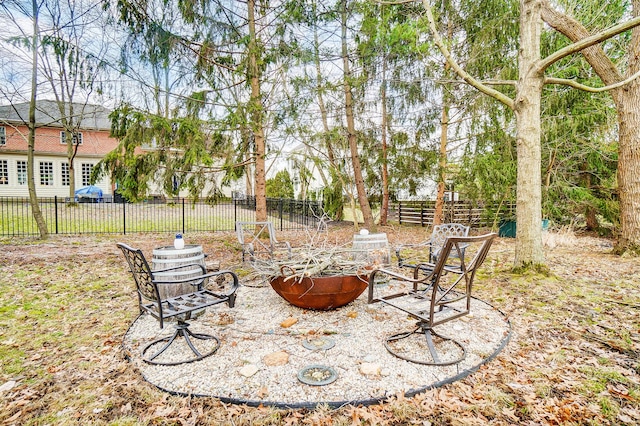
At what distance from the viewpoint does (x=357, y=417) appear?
219cm

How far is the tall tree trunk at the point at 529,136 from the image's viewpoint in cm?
523

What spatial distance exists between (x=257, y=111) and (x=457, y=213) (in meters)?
8.28

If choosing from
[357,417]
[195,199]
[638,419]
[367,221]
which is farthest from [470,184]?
[357,417]

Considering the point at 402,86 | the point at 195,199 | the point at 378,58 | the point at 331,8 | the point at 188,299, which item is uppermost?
the point at 331,8

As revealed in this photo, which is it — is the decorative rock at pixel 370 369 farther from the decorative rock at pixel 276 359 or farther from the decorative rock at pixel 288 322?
the decorative rock at pixel 288 322

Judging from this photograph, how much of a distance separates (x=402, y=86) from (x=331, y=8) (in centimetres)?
292

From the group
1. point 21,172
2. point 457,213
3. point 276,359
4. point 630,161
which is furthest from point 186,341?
point 21,172

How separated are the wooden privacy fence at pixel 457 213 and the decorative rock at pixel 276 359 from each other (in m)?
9.36

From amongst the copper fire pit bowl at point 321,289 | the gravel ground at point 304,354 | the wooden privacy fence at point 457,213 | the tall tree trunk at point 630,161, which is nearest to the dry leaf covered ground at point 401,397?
the gravel ground at point 304,354

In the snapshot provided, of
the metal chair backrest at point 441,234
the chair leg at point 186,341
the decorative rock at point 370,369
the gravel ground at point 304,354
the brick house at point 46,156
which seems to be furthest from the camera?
the brick house at point 46,156

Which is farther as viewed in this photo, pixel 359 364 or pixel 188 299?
pixel 188 299

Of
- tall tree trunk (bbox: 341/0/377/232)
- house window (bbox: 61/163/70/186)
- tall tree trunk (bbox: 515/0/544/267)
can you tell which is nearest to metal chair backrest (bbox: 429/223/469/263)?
tall tree trunk (bbox: 515/0/544/267)

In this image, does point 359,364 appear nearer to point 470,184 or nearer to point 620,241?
point 620,241

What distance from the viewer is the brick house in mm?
21609
